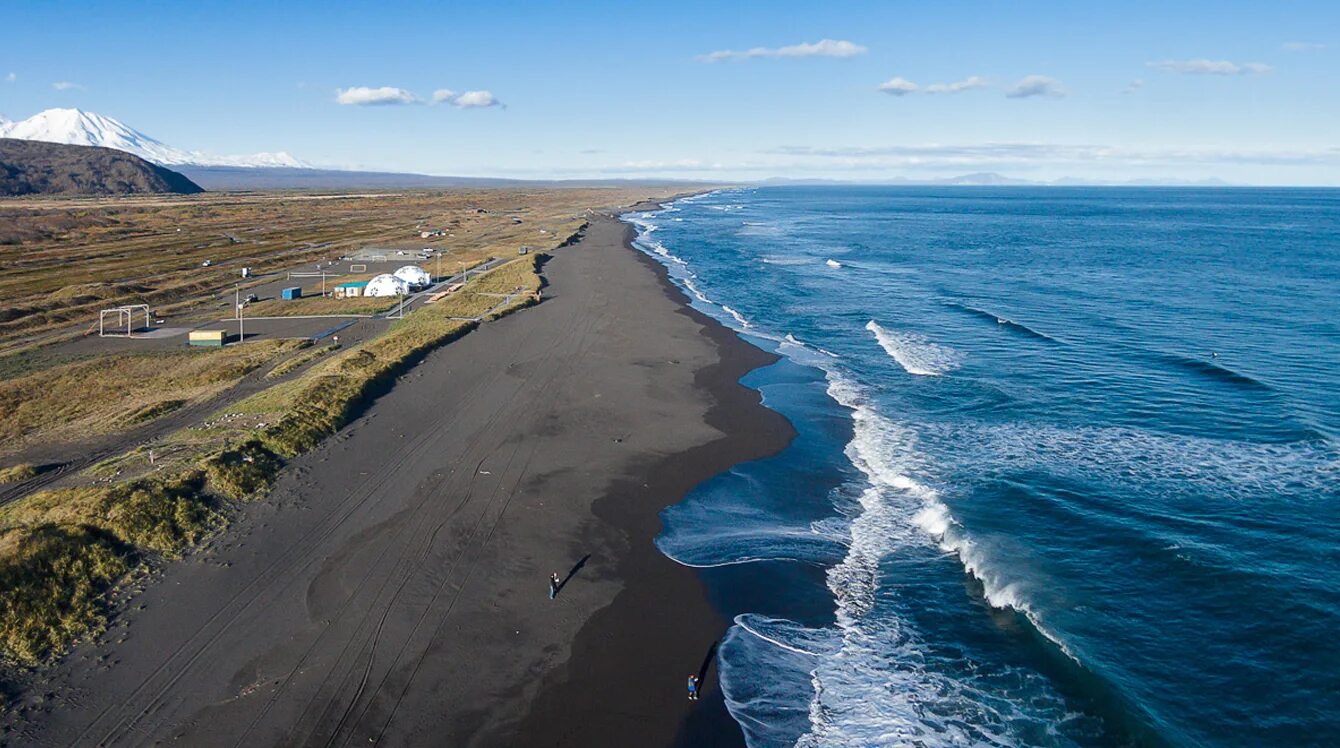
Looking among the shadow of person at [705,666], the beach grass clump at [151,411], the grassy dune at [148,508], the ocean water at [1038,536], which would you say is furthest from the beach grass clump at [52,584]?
the ocean water at [1038,536]

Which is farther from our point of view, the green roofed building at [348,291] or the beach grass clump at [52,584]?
the green roofed building at [348,291]

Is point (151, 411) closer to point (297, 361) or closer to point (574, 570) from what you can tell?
point (297, 361)

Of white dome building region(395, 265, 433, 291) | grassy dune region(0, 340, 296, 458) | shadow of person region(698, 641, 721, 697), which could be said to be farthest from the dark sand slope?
white dome building region(395, 265, 433, 291)

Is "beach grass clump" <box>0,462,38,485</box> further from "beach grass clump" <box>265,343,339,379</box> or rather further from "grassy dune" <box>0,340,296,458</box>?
"beach grass clump" <box>265,343,339,379</box>

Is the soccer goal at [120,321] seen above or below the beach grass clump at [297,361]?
above

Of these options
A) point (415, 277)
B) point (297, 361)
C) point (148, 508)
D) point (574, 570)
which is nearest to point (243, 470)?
point (148, 508)

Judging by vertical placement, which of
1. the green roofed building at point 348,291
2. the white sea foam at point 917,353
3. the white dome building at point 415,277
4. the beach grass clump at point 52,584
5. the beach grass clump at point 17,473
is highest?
the white dome building at point 415,277

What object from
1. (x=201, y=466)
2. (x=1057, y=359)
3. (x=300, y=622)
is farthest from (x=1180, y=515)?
(x=201, y=466)

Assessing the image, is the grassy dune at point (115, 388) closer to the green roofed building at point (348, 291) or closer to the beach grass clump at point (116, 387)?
the beach grass clump at point (116, 387)
